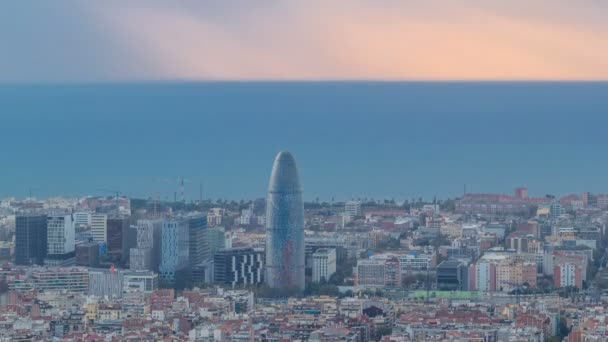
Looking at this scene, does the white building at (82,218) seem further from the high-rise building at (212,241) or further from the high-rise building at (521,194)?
the high-rise building at (521,194)

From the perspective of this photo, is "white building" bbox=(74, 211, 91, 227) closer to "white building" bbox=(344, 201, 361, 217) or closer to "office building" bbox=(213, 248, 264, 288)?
"office building" bbox=(213, 248, 264, 288)

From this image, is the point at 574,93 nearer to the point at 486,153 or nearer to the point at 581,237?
the point at 486,153

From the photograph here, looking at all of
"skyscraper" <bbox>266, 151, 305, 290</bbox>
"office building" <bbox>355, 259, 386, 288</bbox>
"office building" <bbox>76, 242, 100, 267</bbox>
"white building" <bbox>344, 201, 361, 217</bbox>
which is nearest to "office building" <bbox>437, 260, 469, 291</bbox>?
"office building" <bbox>355, 259, 386, 288</bbox>

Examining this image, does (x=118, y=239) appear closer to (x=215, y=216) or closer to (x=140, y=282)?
(x=140, y=282)

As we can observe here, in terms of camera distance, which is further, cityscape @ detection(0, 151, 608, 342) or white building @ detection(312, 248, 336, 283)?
white building @ detection(312, 248, 336, 283)

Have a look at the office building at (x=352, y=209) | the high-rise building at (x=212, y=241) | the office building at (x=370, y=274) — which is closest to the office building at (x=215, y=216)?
the high-rise building at (x=212, y=241)

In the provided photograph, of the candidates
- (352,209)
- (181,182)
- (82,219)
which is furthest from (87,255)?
(181,182)

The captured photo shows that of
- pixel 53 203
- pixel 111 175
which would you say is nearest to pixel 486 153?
pixel 111 175
